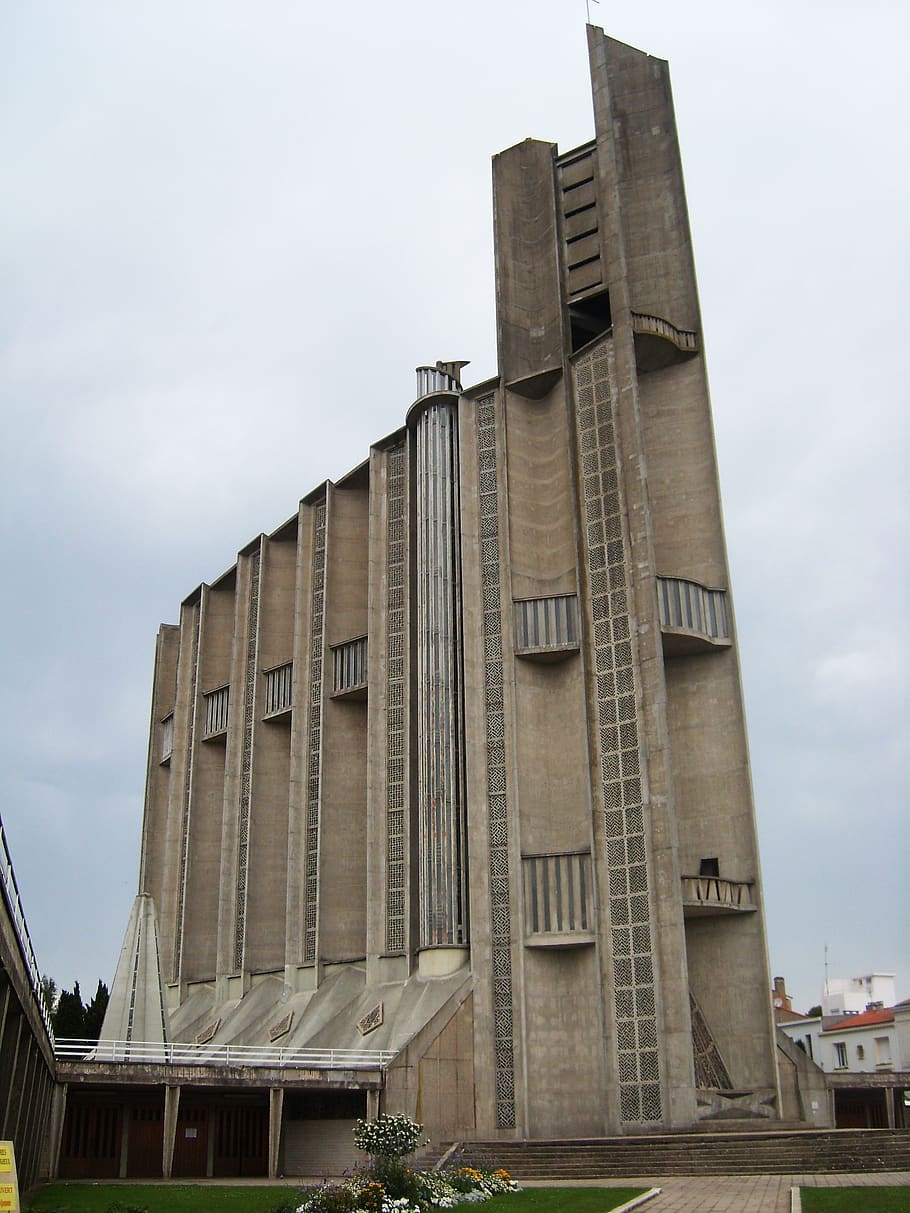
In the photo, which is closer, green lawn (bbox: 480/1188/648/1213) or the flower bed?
the flower bed

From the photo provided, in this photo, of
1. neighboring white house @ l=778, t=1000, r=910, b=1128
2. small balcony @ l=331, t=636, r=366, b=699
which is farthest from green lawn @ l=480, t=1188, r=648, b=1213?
small balcony @ l=331, t=636, r=366, b=699

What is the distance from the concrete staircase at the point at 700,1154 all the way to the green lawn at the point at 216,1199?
9.77ft

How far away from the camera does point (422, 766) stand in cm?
3188

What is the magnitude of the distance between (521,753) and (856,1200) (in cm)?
1614

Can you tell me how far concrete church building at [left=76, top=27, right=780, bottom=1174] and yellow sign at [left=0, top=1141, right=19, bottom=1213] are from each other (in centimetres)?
1698

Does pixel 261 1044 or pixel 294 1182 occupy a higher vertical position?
pixel 261 1044

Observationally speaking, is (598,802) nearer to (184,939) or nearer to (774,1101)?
(774,1101)

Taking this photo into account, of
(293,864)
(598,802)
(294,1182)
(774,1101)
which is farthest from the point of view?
(293,864)

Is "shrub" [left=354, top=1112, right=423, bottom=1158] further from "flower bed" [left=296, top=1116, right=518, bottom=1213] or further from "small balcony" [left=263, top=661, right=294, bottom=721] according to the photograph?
"small balcony" [left=263, top=661, right=294, bottom=721]

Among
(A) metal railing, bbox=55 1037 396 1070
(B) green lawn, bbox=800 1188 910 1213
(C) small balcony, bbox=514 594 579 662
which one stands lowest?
(B) green lawn, bbox=800 1188 910 1213

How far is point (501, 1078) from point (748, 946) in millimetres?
6451

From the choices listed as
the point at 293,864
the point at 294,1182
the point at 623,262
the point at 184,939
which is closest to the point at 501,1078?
the point at 294,1182

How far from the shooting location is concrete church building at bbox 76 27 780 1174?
27.2 m

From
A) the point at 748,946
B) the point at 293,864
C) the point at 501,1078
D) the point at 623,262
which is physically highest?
the point at 623,262
